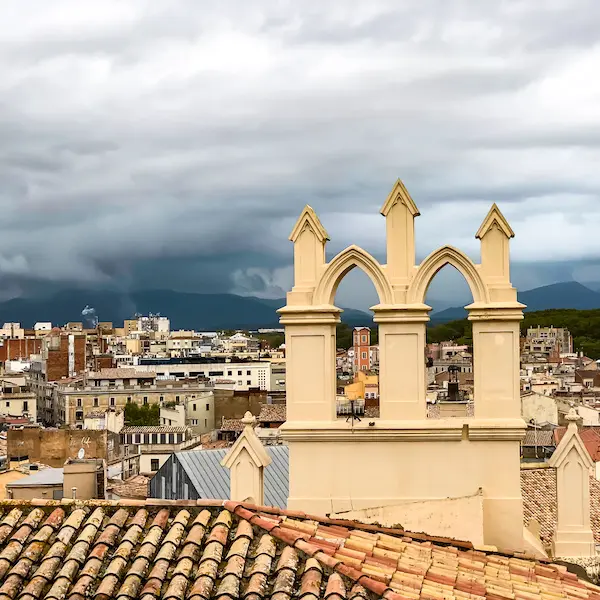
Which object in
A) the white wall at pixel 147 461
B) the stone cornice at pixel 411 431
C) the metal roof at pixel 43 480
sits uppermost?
the white wall at pixel 147 461

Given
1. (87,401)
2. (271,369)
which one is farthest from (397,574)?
(271,369)

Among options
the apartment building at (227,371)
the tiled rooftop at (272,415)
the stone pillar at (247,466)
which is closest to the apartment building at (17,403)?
the apartment building at (227,371)

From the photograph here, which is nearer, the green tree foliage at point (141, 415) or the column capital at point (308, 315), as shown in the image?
the column capital at point (308, 315)

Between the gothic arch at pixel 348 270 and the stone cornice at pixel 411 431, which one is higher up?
the gothic arch at pixel 348 270

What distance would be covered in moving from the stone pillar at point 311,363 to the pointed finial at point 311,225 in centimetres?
84

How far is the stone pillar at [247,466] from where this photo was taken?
11.8 metres

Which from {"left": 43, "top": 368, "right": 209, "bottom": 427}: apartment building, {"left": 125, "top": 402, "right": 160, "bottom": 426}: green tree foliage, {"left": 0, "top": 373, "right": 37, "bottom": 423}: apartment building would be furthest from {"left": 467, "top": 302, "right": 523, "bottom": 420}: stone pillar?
{"left": 0, "top": 373, "right": 37, "bottom": 423}: apartment building

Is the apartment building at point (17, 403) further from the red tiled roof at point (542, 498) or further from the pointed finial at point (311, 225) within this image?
the pointed finial at point (311, 225)

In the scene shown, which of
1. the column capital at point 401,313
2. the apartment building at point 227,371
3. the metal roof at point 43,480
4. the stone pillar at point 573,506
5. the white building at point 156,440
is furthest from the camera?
the apartment building at point 227,371

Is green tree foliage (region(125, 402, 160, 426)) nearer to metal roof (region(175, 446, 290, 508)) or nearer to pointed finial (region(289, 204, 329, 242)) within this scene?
metal roof (region(175, 446, 290, 508))

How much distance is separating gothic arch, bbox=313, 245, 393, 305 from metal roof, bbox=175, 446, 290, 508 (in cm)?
1525

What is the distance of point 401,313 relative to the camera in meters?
11.9

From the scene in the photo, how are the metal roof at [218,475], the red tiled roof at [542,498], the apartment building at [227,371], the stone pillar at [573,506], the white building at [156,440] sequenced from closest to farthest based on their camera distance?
the stone pillar at [573,506]
the red tiled roof at [542,498]
the metal roof at [218,475]
the white building at [156,440]
the apartment building at [227,371]

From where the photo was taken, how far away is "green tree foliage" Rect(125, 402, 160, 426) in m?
101
